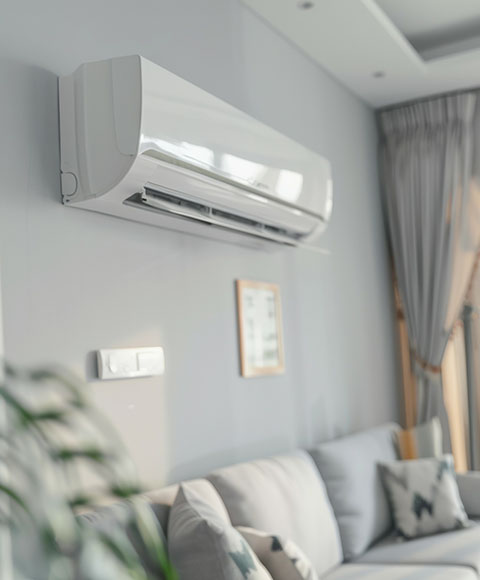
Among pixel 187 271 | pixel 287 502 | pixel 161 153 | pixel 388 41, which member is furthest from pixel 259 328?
pixel 388 41

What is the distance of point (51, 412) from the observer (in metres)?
0.58

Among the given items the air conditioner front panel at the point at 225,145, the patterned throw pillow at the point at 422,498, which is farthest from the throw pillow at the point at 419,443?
the air conditioner front panel at the point at 225,145

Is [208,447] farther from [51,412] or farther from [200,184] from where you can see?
[51,412]

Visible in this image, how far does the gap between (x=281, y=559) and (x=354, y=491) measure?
101 cm

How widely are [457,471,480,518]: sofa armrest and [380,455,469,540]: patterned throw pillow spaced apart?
0.20 metres

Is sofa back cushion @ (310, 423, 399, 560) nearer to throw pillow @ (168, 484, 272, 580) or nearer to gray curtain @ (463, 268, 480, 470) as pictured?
throw pillow @ (168, 484, 272, 580)

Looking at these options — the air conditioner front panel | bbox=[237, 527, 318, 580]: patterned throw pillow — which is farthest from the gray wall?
bbox=[237, 527, 318, 580]: patterned throw pillow

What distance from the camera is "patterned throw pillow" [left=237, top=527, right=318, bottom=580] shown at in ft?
6.94

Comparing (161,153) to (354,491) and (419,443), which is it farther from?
(419,443)

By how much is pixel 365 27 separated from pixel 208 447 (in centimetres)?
200

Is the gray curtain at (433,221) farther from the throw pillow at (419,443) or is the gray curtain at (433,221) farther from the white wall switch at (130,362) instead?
the white wall switch at (130,362)

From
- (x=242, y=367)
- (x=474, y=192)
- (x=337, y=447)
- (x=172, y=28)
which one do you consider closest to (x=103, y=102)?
(x=172, y=28)

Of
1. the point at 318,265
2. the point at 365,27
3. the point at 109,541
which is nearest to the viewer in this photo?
the point at 109,541

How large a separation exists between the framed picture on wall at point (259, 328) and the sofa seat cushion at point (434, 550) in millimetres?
813
